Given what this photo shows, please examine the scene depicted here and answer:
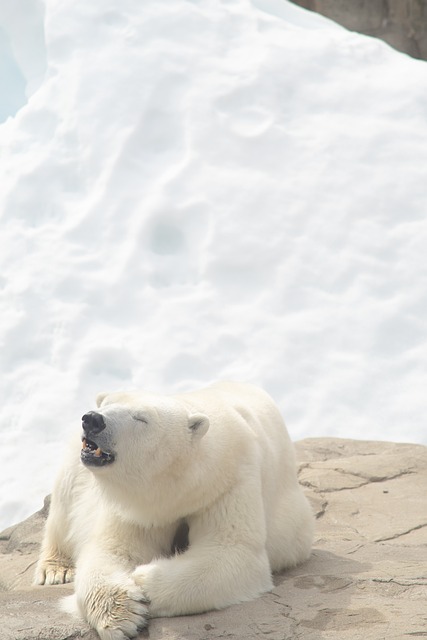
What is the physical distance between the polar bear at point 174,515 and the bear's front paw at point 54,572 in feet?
1.02

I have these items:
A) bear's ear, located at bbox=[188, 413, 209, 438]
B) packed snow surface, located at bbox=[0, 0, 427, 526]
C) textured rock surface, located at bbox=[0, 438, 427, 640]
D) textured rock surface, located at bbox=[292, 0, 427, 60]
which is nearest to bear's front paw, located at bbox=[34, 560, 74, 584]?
textured rock surface, located at bbox=[0, 438, 427, 640]

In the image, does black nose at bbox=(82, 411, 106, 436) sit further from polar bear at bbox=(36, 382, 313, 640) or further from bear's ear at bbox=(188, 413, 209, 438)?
bear's ear at bbox=(188, 413, 209, 438)

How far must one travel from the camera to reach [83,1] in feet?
30.7

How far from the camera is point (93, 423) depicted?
342 centimetres

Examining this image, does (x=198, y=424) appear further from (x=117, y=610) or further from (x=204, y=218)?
(x=204, y=218)

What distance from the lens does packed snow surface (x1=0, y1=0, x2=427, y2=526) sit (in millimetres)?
7254

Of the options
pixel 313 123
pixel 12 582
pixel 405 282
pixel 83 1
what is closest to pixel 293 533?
pixel 12 582

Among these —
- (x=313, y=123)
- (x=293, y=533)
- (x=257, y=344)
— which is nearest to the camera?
(x=293, y=533)

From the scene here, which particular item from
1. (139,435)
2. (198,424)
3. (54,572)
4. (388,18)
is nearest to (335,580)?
(198,424)

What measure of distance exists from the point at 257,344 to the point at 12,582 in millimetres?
3362

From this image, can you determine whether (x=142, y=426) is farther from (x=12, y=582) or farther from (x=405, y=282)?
(x=405, y=282)

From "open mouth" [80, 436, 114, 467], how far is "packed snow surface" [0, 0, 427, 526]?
3122mm

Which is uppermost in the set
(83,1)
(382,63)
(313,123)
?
(83,1)

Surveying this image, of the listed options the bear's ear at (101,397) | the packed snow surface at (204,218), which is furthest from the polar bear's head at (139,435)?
the packed snow surface at (204,218)
